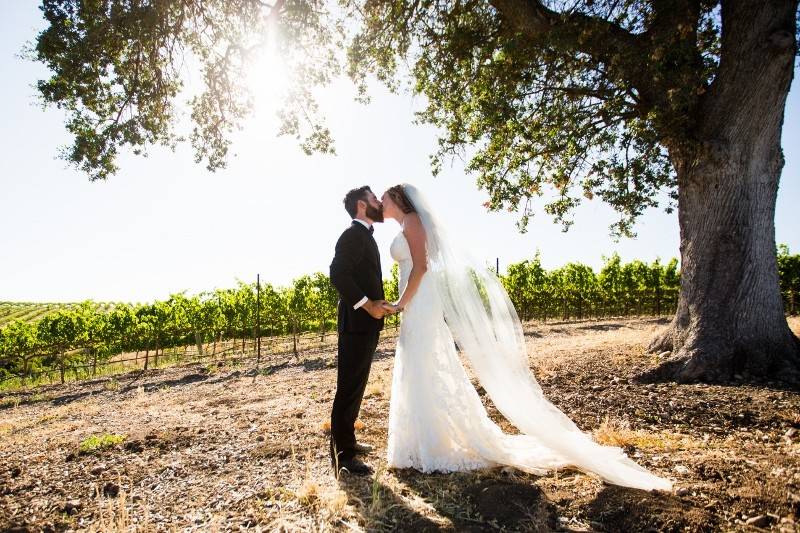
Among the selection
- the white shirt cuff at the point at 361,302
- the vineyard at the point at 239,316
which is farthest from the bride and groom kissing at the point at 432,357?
the vineyard at the point at 239,316

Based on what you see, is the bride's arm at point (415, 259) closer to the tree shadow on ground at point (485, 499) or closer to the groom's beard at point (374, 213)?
the groom's beard at point (374, 213)

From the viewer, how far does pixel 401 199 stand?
3.58 meters

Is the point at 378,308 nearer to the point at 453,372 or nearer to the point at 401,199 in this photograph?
the point at 453,372

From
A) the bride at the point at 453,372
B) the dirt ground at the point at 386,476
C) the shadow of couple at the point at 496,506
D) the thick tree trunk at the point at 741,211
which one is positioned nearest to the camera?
the shadow of couple at the point at 496,506

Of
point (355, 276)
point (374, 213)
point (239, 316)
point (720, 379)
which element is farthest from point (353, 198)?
point (239, 316)

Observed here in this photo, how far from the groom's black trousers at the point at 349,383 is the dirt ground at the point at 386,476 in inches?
10.0

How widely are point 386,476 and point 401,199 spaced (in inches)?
84.6

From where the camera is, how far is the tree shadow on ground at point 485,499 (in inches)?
95.8

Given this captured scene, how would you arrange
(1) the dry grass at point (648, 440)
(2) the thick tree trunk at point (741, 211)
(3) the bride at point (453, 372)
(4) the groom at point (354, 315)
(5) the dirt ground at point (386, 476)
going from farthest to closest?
(2) the thick tree trunk at point (741, 211), (1) the dry grass at point (648, 440), (4) the groom at point (354, 315), (3) the bride at point (453, 372), (5) the dirt ground at point (386, 476)

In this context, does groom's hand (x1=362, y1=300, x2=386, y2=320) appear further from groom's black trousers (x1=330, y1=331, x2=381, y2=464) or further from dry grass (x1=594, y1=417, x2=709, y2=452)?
dry grass (x1=594, y1=417, x2=709, y2=452)

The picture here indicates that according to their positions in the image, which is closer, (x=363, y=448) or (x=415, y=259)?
(x=415, y=259)

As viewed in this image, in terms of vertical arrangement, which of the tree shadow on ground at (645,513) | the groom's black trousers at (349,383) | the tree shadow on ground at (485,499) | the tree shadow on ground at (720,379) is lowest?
the tree shadow on ground at (485,499)

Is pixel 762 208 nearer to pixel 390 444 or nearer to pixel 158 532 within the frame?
pixel 390 444

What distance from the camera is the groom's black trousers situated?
11.2ft
